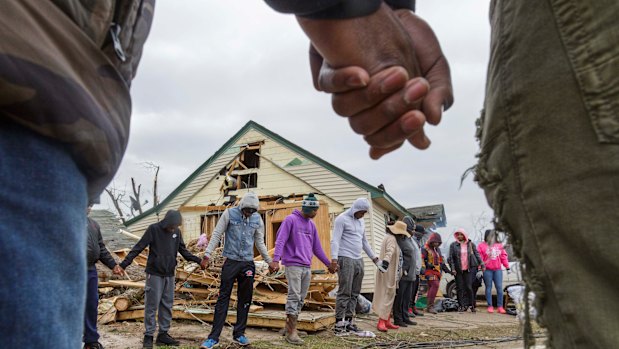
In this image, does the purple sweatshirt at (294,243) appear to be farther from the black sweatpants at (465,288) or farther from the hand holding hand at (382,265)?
the black sweatpants at (465,288)

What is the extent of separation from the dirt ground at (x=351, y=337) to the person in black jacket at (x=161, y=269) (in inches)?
19.6

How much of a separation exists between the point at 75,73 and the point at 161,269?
6.61 meters

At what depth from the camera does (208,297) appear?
10.3m

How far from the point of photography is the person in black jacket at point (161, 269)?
6.96 metres

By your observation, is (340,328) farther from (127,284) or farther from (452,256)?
(452,256)

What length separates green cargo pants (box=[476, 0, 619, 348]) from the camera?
37.3 inches

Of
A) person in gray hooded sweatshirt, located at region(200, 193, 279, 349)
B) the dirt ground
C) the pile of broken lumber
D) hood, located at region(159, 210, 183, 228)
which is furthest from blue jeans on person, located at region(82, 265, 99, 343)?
the pile of broken lumber

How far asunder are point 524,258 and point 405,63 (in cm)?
64

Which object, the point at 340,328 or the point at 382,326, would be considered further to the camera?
the point at 382,326

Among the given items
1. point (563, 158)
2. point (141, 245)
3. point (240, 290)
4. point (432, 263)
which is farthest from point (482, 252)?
point (563, 158)

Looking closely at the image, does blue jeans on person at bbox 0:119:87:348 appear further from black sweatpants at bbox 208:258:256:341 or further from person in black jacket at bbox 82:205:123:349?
black sweatpants at bbox 208:258:256:341

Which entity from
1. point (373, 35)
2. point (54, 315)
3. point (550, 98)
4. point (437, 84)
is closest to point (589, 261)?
point (550, 98)

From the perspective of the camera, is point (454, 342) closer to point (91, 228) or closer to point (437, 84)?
point (91, 228)

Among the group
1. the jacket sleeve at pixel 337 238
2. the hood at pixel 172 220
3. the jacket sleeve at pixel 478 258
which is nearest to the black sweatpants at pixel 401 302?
the jacket sleeve at pixel 337 238
